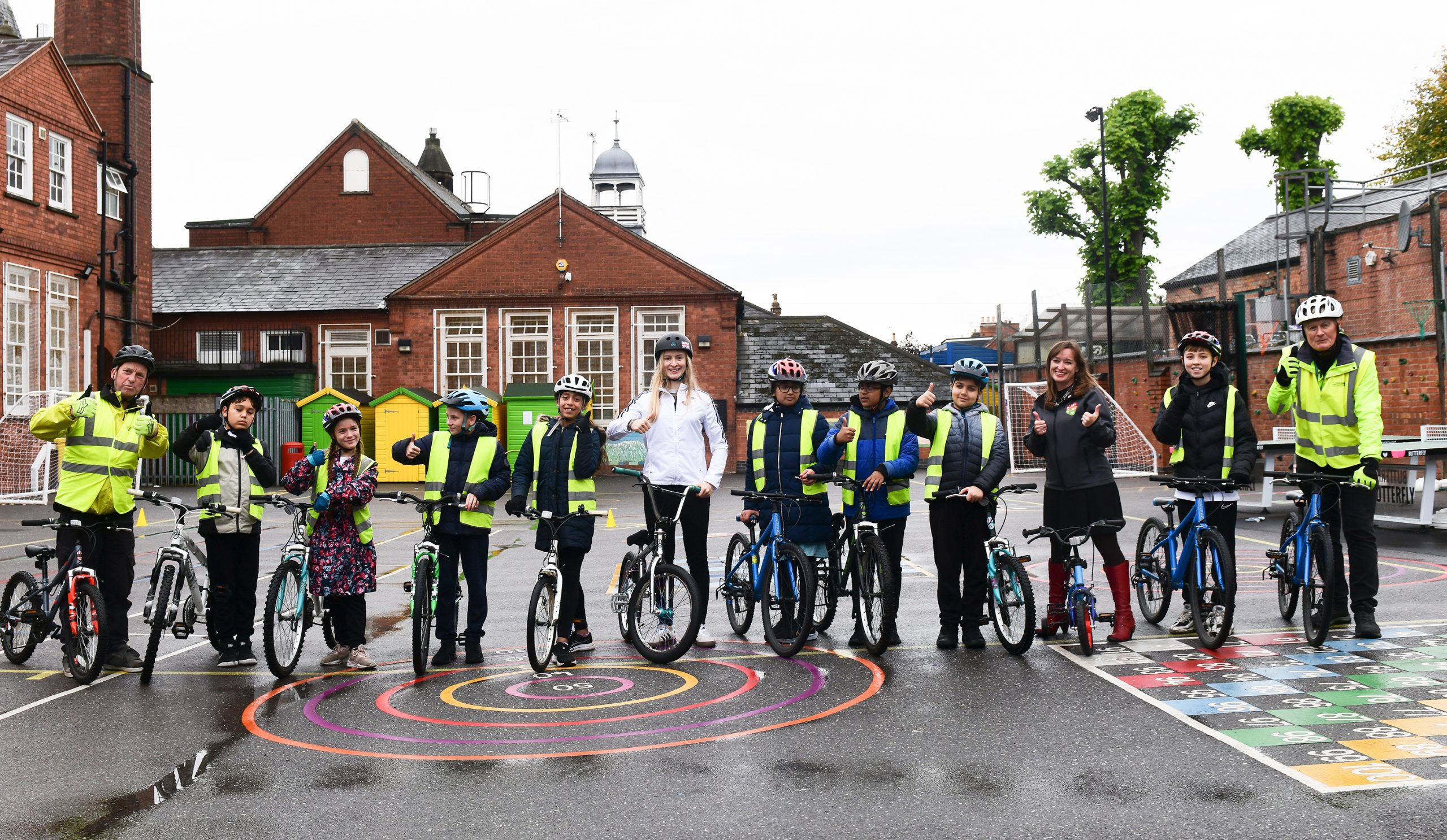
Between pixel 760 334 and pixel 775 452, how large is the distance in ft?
106

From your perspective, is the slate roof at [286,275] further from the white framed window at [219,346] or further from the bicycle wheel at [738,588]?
the bicycle wheel at [738,588]

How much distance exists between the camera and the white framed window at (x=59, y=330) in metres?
26.9

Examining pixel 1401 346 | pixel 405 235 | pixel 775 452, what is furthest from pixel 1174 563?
pixel 405 235

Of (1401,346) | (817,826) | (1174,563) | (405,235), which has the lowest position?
(817,826)

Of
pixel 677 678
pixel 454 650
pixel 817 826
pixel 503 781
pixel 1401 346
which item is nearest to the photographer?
pixel 817 826

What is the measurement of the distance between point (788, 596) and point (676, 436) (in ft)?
4.28

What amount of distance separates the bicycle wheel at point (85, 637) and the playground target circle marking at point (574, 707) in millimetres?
1167

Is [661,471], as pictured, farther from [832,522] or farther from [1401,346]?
[1401,346]

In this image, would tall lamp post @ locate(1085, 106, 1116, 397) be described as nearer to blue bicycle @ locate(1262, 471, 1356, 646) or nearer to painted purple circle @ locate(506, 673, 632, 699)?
blue bicycle @ locate(1262, 471, 1356, 646)

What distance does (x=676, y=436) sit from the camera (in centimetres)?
849

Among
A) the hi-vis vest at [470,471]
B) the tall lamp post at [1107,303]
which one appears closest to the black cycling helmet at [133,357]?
the hi-vis vest at [470,471]

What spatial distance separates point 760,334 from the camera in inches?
1599

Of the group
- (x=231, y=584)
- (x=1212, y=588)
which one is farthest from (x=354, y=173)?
(x=1212, y=588)

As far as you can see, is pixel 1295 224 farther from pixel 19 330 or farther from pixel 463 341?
pixel 19 330
